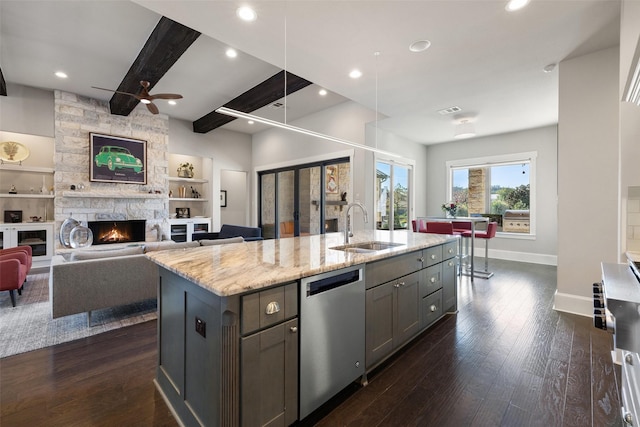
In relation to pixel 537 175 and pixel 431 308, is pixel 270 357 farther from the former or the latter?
pixel 537 175

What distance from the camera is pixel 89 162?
18.2ft

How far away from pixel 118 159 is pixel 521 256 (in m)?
8.86

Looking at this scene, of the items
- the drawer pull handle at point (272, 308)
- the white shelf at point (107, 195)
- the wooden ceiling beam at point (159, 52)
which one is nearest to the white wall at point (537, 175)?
the wooden ceiling beam at point (159, 52)

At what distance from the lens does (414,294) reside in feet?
7.98

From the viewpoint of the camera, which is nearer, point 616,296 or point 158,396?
point 616,296

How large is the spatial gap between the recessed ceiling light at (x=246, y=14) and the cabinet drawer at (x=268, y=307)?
7.45ft

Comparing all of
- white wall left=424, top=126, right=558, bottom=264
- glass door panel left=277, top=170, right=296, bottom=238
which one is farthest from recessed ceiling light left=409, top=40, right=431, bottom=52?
white wall left=424, top=126, right=558, bottom=264

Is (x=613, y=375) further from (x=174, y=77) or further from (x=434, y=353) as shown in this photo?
(x=174, y=77)

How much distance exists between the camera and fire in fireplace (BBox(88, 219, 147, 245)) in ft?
18.8

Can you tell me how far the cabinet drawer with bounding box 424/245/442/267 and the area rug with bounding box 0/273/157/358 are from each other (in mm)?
2926

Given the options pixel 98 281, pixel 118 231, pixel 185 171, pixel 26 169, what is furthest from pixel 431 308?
pixel 26 169

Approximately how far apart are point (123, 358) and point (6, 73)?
5.32m

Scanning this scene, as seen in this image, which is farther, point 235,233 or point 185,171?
point 185,171

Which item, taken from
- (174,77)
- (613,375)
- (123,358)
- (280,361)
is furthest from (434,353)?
(174,77)
